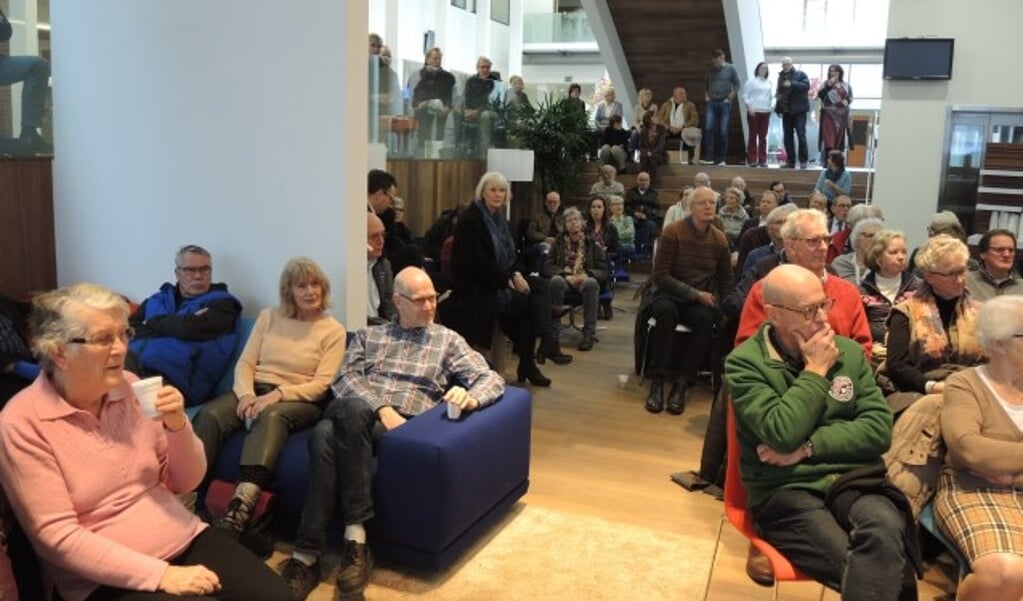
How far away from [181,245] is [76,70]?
119cm

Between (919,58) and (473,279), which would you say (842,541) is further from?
(919,58)

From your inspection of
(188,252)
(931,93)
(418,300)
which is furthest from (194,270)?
(931,93)

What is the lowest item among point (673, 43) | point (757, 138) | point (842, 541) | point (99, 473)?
point (842, 541)

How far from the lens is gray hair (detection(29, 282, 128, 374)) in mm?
2227

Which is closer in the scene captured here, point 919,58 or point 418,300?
point 418,300

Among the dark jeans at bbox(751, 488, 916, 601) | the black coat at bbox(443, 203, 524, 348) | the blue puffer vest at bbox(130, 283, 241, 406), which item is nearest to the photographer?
the dark jeans at bbox(751, 488, 916, 601)

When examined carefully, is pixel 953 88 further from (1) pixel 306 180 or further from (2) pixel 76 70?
(2) pixel 76 70

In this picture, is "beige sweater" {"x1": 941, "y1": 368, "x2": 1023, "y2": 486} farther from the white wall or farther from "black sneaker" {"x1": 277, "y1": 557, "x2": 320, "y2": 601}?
the white wall

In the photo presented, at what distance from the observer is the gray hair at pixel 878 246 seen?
177 inches

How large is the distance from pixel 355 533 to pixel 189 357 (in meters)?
1.35

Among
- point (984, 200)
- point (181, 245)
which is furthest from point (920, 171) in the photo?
point (181, 245)

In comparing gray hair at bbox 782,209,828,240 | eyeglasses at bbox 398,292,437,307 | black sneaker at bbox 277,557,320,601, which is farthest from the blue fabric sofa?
gray hair at bbox 782,209,828,240

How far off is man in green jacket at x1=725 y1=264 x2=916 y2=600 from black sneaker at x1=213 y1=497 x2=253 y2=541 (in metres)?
1.91

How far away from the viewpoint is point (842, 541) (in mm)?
2564
